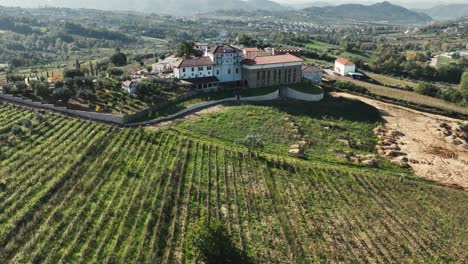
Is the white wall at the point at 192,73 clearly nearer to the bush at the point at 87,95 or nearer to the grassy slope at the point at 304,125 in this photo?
the grassy slope at the point at 304,125

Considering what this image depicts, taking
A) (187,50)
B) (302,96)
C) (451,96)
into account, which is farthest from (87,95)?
(451,96)

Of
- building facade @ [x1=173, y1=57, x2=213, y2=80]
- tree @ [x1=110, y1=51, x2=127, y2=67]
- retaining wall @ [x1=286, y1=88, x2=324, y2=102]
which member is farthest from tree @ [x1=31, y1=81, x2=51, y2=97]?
retaining wall @ [x1=286, y1=88, x2=324, y2=102]

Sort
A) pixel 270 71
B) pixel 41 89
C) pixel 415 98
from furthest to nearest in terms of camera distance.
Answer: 1. pixel 415 98
2. pixel 270 71
3. pixel 41 89

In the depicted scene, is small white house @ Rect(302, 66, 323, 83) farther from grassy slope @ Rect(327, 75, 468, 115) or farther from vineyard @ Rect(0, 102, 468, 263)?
vineyard @ Rect(0, 102, 468, 263)

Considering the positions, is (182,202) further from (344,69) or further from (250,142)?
(344,69)

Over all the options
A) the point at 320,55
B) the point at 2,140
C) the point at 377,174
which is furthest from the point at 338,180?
the point at 320,55

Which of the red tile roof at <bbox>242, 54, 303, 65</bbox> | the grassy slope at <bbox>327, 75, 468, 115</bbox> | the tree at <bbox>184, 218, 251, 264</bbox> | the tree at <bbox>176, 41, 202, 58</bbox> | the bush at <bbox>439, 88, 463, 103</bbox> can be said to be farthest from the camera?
the bush at <bbox>439, 88, 463, 103</bbox>

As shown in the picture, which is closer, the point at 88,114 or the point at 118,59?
the point at 88,114
